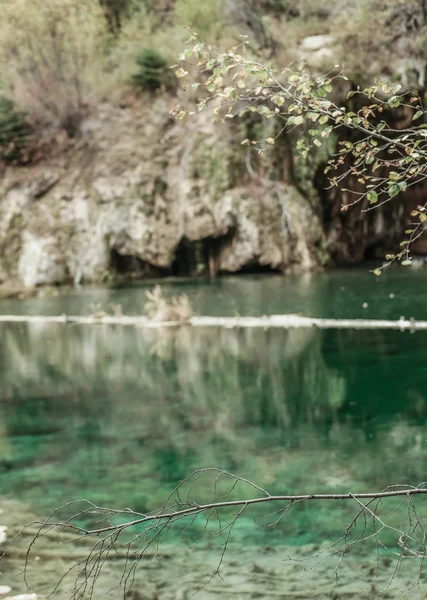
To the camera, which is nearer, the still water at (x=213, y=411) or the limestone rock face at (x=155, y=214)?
the still water at (x=213, y=411)

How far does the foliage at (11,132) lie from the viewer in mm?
34312

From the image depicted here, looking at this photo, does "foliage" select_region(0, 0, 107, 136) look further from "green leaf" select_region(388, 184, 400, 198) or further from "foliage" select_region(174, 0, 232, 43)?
"green leaf" select_region(388, 184, 400, 198)

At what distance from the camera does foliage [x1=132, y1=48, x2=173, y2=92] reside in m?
34.9

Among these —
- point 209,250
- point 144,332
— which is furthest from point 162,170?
point 144,332

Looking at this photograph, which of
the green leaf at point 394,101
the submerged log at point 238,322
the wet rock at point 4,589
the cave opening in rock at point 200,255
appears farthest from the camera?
the cave opening in rock at point 200,255

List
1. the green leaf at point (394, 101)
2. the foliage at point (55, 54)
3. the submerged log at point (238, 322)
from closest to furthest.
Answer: the green leaf at point (394, 101) < the submerged log at point (238, 322) < the foliage at point (55, 54)

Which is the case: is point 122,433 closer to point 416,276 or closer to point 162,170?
point 416,276

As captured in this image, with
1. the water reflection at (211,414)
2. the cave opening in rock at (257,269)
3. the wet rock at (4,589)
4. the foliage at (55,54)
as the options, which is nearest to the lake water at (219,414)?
the water reflection at (211,414)

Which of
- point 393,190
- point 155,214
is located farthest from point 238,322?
point 393,190

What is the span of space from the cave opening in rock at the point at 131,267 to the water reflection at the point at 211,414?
48.8 ft

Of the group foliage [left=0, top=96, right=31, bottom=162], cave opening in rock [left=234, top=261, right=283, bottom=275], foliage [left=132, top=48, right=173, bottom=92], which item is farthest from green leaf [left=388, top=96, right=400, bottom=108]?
foliage [left=0, top=96, right=31, bottom=162]

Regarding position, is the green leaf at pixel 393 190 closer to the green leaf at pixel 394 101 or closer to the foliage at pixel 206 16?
the green leaf at pixel 394 101

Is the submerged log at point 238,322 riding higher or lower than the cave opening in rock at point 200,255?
lower

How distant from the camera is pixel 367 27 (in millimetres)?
33469
